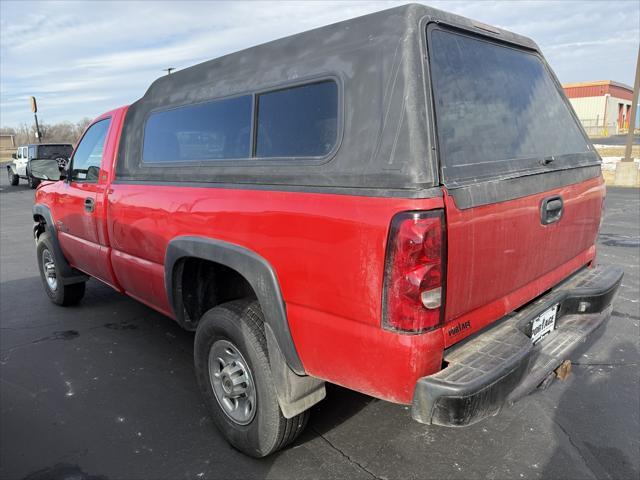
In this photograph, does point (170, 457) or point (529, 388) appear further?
point (170, 457)

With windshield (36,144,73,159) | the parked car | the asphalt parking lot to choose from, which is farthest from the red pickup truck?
windshield (36,144,73,159)

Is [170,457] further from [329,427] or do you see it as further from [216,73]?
[216,73]

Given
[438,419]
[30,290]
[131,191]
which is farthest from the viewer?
[30,290]

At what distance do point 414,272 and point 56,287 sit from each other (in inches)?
→ 184

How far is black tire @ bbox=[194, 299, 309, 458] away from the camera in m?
2.42

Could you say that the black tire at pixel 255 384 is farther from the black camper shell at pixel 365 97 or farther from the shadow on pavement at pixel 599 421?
the shadow on pavement at pixel 599 421

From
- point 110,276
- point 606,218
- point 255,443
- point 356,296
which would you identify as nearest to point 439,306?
point 356,296

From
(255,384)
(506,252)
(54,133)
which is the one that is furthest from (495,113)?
(54,133)

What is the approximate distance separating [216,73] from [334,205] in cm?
145

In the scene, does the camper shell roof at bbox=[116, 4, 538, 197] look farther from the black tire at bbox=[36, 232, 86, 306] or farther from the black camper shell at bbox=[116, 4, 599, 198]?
the black tire at bbox=[36, 232, 86, 306]

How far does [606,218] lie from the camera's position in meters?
9.15

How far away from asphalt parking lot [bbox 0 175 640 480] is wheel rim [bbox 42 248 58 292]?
103cm

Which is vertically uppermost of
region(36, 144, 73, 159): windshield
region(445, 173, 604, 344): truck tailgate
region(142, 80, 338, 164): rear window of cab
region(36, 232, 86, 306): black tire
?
region(36, 144, 73, 159): windshield

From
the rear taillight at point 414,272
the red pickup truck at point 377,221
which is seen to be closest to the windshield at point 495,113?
the red pickup truck at point 377,221
